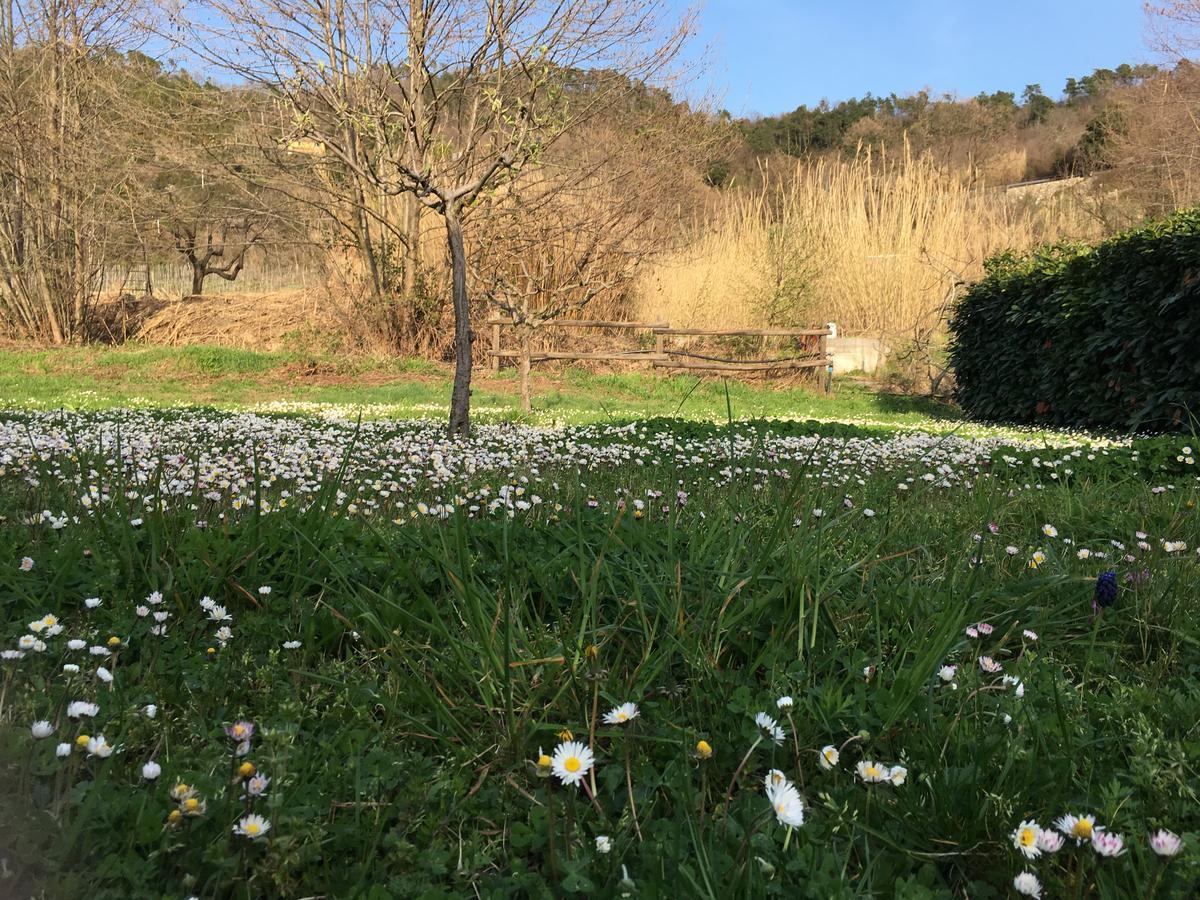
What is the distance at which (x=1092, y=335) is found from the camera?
9.73 meters

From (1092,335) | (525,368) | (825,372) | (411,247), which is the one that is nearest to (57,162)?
(411,247)

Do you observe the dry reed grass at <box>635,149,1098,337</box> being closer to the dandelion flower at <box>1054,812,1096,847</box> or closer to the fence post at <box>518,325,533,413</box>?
the fence post at <box>518,325,533,413</box>

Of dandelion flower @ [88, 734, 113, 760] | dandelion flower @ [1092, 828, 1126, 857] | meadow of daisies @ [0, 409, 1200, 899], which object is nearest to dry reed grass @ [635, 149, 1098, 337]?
meadow of daisies @ [0, 409, 1200, 899]

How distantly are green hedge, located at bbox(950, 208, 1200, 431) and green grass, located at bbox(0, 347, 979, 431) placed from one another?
114 cm

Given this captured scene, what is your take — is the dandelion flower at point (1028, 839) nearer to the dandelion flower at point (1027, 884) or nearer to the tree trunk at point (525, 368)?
the dandelion flower at point (1027, 884)

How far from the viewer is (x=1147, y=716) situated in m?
1.79

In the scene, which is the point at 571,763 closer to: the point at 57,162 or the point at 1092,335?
the point at 1092,335

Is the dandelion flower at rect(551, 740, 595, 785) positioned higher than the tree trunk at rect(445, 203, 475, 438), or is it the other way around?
the tree trunk at rect(445, 203, 475, 438)

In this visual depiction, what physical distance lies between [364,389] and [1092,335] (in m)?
10.7

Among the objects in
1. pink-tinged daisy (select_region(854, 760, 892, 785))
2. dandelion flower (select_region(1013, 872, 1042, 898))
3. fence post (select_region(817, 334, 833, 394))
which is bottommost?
dandelion flower (select_region(1013, 872, 1042, 898))

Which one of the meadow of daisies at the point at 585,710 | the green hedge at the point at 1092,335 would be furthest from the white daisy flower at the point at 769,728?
the green hedge at the point at 1092,335

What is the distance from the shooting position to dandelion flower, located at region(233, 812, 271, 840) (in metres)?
1.21

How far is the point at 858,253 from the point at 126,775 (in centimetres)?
1879

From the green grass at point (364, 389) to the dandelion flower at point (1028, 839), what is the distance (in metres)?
8.89
